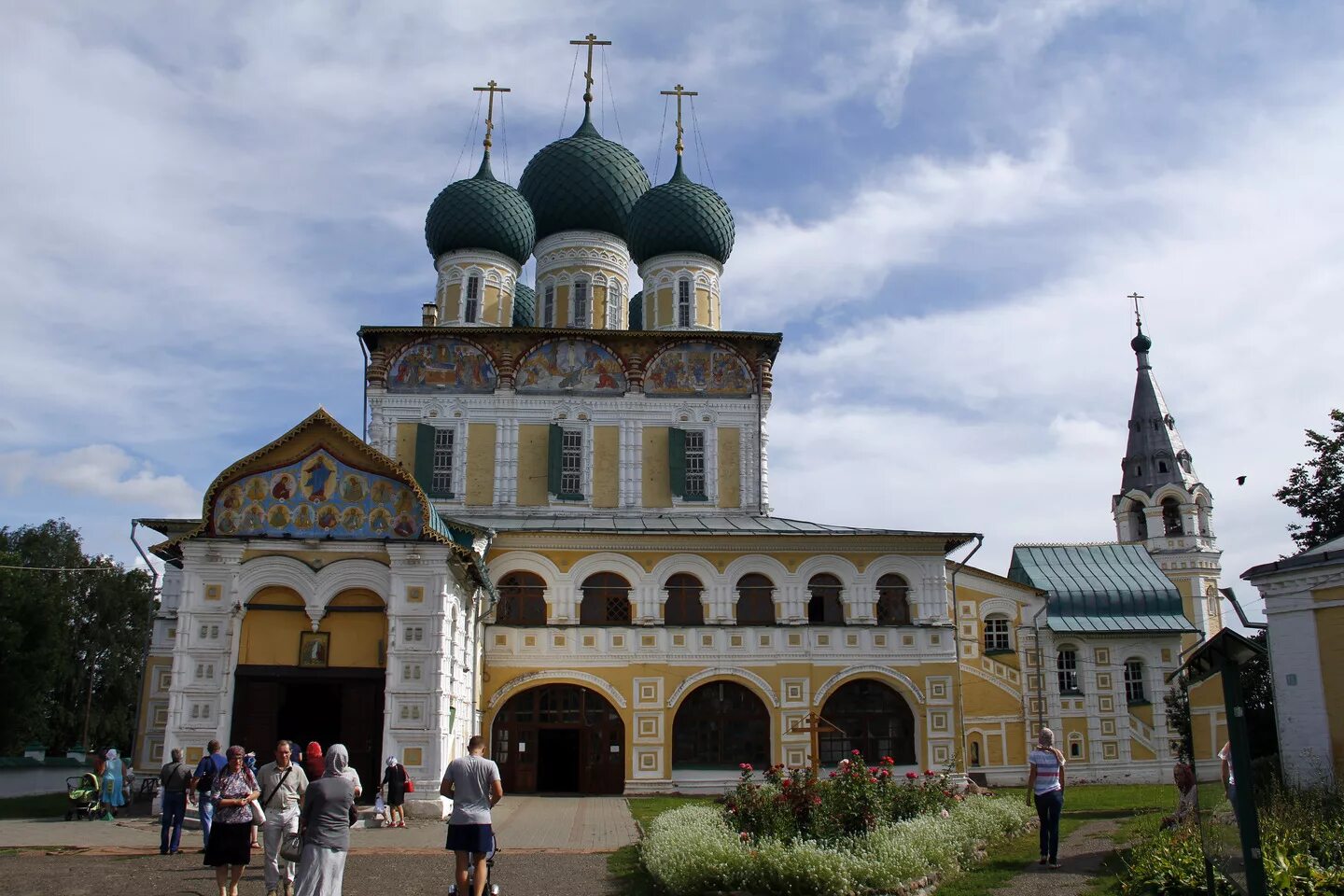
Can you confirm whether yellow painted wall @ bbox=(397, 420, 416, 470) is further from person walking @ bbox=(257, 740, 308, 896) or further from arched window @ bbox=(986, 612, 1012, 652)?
person walking @ bbox=(257, 740, 308, 896)

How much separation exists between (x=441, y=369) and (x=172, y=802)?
1454 centimetres

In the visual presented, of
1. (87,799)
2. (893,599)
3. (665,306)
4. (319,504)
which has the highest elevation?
(665,306)

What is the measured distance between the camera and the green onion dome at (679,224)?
27281 millimetres

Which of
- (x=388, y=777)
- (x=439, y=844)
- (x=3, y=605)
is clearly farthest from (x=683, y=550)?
(x=3, y=605)

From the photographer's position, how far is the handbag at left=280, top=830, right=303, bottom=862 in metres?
8.21

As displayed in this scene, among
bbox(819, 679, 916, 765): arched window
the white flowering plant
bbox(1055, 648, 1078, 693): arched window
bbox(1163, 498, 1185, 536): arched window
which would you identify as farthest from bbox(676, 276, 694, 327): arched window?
bbox(1163, 498, 1185, 536): arched window

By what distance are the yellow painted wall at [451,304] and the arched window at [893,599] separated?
38.7ft

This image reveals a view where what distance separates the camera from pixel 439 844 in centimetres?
1275

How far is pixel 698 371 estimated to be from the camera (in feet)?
84.5

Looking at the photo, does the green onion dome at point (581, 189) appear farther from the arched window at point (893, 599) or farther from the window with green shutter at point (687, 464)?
the arched window at point (893, 599)

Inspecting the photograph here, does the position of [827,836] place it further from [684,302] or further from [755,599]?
[684,302]

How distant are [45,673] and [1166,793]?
30.6 metres

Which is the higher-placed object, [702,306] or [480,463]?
[702,306]

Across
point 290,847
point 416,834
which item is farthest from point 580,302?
point 290,847
